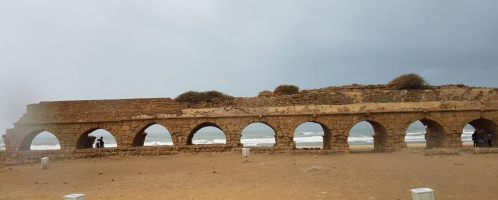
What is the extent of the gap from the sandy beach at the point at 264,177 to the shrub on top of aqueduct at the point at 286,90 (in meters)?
5.12

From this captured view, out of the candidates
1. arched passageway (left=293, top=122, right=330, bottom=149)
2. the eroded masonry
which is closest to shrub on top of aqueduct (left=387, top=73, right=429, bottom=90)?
the eroded masonry

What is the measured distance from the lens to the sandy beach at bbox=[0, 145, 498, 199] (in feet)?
33.4

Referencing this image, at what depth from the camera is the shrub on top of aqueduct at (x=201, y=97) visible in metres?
22.4

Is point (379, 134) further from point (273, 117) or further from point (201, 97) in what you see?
point (201, 97)

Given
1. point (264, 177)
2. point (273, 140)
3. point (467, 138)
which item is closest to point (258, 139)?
point (273, 140)

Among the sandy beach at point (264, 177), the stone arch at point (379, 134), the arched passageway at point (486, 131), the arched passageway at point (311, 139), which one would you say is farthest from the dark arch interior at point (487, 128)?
the arched passageway at point (311, 139)

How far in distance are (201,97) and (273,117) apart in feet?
14.9

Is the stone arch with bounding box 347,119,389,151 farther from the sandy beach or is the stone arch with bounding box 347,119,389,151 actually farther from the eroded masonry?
the sandy beach

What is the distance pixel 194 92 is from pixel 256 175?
1052cm

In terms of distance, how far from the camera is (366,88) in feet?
74.7

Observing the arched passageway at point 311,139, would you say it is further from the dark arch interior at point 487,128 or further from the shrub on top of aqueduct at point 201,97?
the dark arch interior at point 487,128

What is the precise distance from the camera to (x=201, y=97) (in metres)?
22.7

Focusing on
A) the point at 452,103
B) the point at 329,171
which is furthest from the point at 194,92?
the point at 452,103

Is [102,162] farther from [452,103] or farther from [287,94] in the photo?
[452,103]
